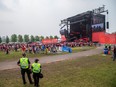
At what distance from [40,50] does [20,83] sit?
88.0 feet

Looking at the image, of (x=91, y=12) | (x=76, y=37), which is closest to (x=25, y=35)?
(x=76, y=37)

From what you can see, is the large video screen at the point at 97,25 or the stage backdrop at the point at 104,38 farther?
the large video screen at the point at 97,25

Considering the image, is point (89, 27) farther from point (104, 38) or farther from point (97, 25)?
point (104, 38)

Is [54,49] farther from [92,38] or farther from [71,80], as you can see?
[92,38]

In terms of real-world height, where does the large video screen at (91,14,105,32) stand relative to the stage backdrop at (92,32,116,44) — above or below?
above

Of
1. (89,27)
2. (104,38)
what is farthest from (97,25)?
(104,38)

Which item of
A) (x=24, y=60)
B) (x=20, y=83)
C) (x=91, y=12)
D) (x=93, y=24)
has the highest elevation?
(x=91, y=12)

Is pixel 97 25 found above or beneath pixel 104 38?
above

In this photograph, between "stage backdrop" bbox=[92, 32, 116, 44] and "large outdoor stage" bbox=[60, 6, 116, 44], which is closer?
"stage backdrop" bbox=[92, 32, 116, 44]

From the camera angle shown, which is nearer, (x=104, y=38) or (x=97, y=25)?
(x=104, y=38)

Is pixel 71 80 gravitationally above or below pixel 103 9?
below

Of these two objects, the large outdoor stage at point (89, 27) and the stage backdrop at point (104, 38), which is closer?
the stage backdrop at point (104, 38)

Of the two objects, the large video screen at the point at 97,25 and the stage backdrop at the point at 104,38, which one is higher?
the large video screen at the point at 97,25

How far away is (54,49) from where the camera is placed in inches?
1420
